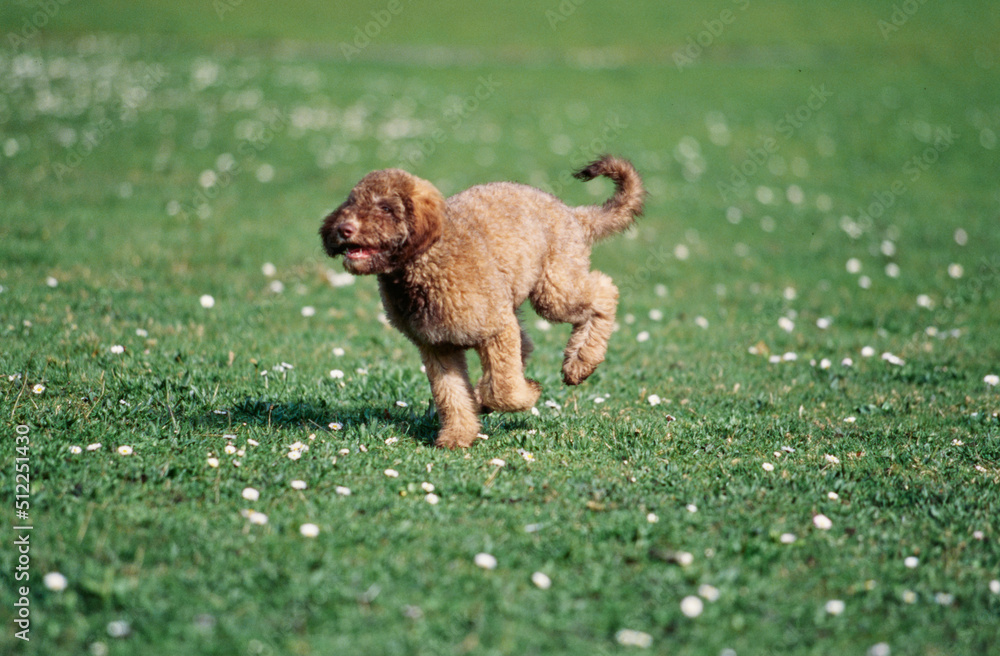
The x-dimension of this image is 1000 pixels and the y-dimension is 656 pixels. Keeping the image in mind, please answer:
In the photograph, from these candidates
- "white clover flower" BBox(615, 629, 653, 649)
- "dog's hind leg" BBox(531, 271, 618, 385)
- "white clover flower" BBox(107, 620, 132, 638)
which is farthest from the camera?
"dog's hind leg" BBox(531, 271, 618, 385)

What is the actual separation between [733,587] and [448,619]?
130 cm

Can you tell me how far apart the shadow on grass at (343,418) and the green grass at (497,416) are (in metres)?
0.03

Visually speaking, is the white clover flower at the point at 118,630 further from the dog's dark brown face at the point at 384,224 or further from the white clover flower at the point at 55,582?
the dog's dark brown face at the point at 384,224

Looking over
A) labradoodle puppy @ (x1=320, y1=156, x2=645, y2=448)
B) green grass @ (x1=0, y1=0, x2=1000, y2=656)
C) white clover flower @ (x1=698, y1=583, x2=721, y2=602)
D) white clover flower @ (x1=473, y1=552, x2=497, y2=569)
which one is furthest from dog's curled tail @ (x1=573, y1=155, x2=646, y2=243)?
white clover flower @ (x1=698, y1=583, x2=721, y2=602)

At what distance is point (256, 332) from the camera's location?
8.45 m

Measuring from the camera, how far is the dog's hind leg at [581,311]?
6449mm

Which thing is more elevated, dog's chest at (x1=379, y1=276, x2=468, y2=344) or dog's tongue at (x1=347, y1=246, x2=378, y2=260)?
dog's tongue at (x1=347, y1=246, x2=378, y2=260)

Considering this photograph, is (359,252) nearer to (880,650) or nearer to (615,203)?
(615,203)

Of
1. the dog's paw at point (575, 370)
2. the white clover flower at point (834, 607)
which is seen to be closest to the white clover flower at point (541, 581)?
the white clover flower at point (834, 607)

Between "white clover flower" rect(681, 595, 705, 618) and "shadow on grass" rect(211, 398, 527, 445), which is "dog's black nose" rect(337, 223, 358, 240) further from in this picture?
"white clover flower" rect(681, 595, 705, 618)

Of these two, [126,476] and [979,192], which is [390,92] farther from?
[126,476]

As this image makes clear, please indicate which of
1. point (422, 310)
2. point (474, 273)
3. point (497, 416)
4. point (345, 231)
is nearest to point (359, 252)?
point (345, 231)

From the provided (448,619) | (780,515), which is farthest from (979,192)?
(448,619)

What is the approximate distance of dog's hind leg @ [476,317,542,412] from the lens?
5895 millimetres
